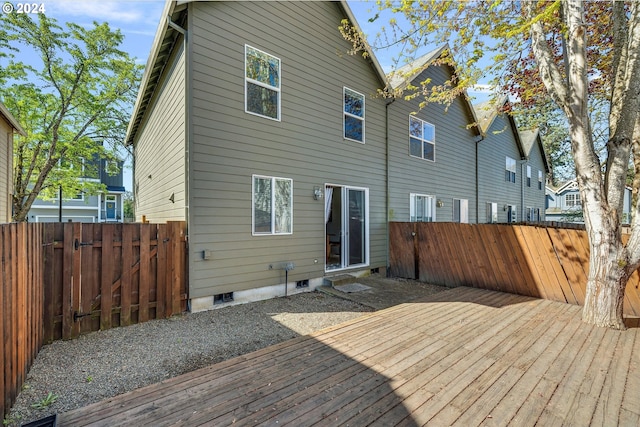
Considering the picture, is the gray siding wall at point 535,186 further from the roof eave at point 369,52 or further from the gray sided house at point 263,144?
the gray sided house at point 263,144

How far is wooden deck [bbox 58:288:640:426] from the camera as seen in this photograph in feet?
7.38

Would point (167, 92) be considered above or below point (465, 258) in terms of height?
above

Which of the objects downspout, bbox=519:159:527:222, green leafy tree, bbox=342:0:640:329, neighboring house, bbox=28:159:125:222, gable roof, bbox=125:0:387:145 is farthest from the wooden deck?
neighboring house, bbox=28:159:125:222

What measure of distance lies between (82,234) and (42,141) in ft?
39.8

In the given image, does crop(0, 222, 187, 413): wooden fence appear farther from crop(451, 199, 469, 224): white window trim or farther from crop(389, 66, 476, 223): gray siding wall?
crop(451, 199, 469, 224): white window trim

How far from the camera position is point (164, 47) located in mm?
5961

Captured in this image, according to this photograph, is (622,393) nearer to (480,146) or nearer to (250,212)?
(250,212)

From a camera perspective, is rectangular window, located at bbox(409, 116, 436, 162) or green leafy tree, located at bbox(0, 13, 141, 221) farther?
green leafy tree, located at bbox(0, 13, 141, 221)

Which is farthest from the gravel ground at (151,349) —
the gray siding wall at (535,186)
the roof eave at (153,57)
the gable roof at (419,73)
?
the gray siding wall at (535,186)

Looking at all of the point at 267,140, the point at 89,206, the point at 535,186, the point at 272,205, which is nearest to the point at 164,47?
the point at 267,140

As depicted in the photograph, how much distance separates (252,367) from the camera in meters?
2.96

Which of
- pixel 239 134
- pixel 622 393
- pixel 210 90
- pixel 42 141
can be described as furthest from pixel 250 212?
pixel 42 141

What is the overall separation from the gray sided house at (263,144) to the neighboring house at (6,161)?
11.9 feet

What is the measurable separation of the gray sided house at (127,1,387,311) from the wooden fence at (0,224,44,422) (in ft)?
6.37
